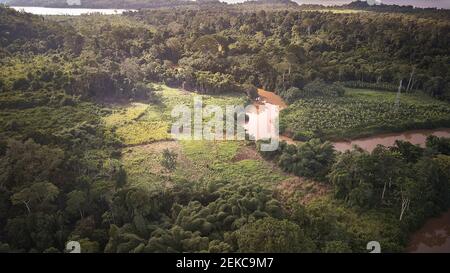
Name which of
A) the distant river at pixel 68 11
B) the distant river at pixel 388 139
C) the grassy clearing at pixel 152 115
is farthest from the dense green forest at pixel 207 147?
the distant river at pixel 68 11

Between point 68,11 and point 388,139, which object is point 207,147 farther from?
point 68,11

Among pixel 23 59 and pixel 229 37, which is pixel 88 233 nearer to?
pixel 23 59

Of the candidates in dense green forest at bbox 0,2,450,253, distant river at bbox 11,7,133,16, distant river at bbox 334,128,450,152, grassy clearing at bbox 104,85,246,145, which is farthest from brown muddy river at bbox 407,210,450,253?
distant river at bbox 11,7,133,16

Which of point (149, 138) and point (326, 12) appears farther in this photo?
point (326, 12)

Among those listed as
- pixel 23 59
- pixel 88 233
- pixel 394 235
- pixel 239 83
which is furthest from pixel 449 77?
pixel 23 59

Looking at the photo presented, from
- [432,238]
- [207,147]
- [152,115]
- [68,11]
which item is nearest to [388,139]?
[432,238]

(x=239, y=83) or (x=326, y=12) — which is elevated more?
(x=326, y=12)

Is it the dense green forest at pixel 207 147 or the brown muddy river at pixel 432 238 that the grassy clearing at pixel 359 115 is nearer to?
the dense green forest at pixel 207 147

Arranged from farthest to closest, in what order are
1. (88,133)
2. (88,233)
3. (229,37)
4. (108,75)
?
(229,37), (108,75), (88,133), (88,233)
